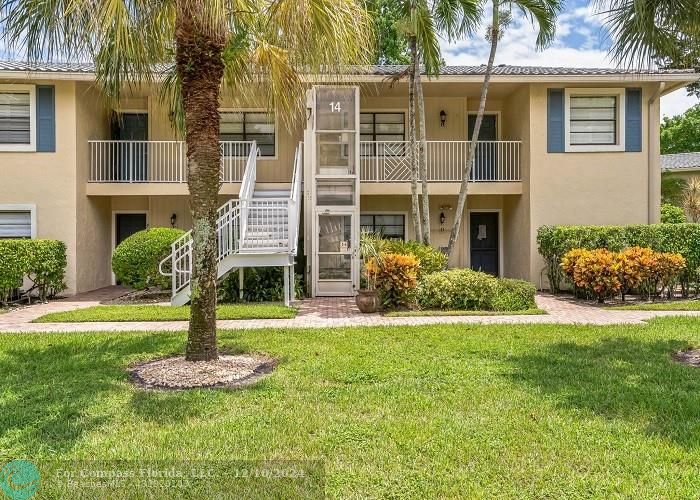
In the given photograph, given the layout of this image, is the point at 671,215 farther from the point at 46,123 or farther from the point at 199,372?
the point at 46,123

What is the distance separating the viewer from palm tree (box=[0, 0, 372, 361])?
5066mm

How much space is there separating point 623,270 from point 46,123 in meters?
15.0

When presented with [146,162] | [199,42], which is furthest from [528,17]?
[146,162]

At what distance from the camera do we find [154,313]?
32.0 ft

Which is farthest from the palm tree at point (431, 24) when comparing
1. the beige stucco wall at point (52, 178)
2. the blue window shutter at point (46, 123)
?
the blue window shutter at point (46, 123)

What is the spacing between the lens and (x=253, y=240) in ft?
36.5

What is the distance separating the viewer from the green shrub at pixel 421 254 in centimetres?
1132

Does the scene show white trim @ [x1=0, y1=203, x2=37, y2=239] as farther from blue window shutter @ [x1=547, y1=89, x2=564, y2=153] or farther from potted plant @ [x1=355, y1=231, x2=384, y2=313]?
blue window shutter @ [x1=547, y1=89, x2=564, y2=153]

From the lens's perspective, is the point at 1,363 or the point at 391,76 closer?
the point at 1,363

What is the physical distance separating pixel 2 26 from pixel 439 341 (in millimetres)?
6846

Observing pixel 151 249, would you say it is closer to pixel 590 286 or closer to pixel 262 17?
pixel 262 17

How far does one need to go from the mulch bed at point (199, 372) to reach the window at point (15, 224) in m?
9.54

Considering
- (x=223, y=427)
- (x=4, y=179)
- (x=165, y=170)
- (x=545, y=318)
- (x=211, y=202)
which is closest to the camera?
(x=223, y=427)

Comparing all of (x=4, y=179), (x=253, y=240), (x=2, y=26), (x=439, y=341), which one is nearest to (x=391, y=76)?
(x=253, y=240)
